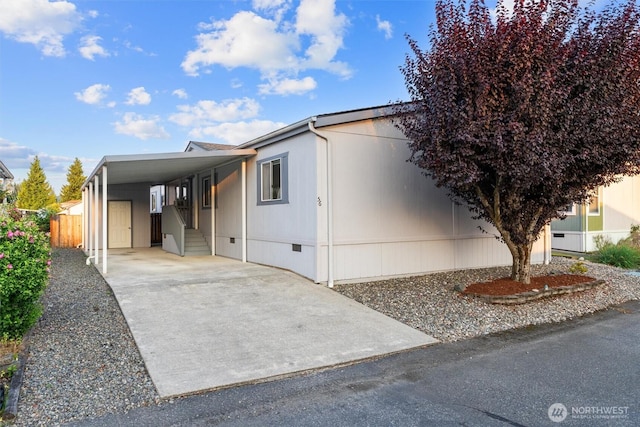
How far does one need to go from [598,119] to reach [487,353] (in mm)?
4112

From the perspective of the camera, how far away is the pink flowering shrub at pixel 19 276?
14.5ft

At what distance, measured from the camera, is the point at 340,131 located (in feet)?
27.3

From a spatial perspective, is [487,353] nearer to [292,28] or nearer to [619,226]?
[292,28]

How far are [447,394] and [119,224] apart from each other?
16536 millimetres

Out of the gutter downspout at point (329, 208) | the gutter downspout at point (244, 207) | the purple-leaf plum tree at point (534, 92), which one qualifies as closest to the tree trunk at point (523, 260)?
the purple-leaf plum tree at point (534, 92)

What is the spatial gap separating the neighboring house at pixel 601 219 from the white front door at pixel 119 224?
56.1 ft

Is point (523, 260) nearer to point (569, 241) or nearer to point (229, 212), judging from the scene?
point (229, 212)

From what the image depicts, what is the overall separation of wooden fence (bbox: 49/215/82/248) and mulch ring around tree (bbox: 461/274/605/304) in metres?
17.4

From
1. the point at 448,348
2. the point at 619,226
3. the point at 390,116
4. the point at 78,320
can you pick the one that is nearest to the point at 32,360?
Answer: the point at 78,320

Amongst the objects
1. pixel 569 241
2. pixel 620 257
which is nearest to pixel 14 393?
pixel 620 257

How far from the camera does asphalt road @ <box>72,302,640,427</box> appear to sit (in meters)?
3.09

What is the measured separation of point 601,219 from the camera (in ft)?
49.4

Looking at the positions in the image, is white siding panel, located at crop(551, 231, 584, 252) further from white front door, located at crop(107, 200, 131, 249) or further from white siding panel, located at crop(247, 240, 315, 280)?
white front door, located at crop(107, 200, 131, 249)

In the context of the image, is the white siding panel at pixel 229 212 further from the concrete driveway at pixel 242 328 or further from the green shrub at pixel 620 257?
the green shrub at pixel 620 257
